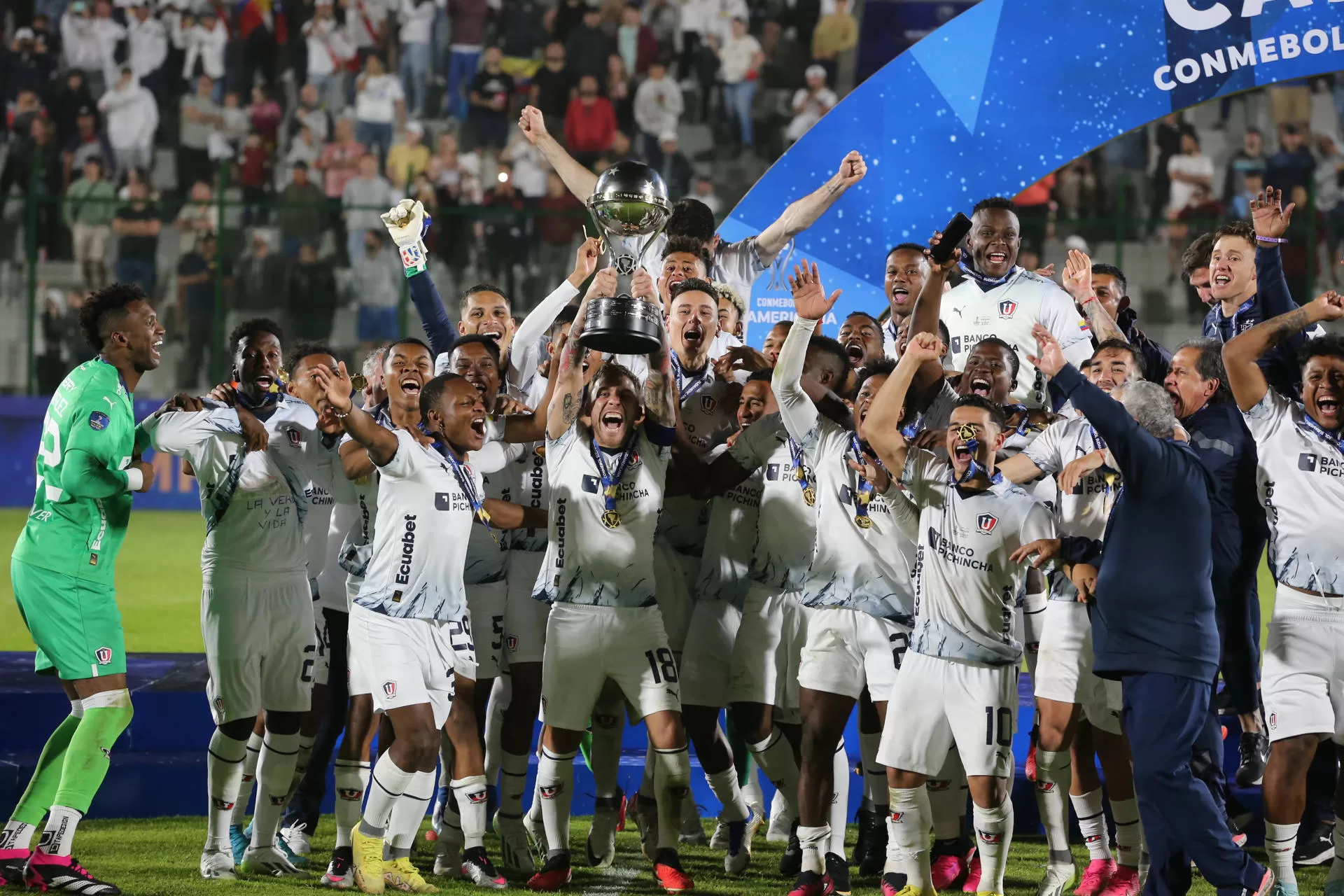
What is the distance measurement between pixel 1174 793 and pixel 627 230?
2.87m

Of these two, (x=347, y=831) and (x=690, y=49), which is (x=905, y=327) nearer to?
(x=347, y=831)

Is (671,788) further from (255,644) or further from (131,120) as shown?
(131,120)

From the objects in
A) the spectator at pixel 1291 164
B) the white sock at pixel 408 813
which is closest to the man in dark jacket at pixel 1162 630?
the white sock at pixel 408 813

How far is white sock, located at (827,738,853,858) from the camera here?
20.7 feet

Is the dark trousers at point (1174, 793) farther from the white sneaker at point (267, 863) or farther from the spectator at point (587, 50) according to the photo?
the spectator at point (587, 50)

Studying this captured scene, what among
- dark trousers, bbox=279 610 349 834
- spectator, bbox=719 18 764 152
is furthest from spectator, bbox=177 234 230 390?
dark trousers, bbox=279 610 349 834

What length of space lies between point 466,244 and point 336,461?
8807 millimetres

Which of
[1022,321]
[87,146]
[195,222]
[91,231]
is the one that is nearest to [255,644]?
[1022,321]

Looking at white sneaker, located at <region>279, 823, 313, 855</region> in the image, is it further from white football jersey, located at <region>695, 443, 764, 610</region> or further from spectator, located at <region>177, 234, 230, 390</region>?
spectator, located at <region>177, 234, 230, 390</region>

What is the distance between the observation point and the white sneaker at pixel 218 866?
254 inches

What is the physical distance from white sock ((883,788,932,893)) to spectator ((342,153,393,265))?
11050mm

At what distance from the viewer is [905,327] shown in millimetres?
7691

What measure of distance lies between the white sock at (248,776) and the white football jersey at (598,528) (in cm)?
155

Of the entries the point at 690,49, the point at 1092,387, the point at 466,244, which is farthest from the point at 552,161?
the point at 690,49
